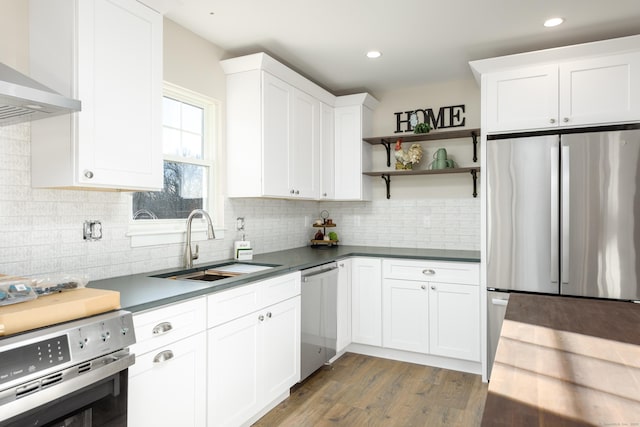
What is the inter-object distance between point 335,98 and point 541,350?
3.30m

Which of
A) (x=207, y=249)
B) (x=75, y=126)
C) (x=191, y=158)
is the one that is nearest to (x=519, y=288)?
(x=207, y=249)

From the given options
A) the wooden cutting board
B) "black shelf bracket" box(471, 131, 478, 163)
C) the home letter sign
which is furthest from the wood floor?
the home letter sign

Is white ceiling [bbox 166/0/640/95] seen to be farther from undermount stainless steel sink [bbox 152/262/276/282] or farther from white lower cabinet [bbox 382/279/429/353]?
white lower cabinet [bbox 382/279/429/353]

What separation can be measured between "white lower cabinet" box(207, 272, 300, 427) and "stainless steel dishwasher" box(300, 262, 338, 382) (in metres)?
Result: 0.11

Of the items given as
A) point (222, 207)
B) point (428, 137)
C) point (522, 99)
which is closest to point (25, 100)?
point (222, 207)

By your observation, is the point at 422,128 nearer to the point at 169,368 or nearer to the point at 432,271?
the point at 432,271

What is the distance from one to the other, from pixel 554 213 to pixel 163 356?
265 cm

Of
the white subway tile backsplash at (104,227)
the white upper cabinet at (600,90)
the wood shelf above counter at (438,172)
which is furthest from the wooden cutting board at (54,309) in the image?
the white upper cabinet at (600,90)

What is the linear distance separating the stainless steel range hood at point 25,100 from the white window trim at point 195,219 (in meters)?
0.94

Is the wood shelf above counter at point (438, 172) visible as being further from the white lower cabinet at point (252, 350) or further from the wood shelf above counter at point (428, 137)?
the white lower cabinet at point (252, 350)

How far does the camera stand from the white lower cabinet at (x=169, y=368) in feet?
5.73

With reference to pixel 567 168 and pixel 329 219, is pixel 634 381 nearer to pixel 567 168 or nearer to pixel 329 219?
pixel 567 168

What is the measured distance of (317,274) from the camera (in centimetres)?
317

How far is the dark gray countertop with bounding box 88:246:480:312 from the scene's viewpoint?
1.87m
